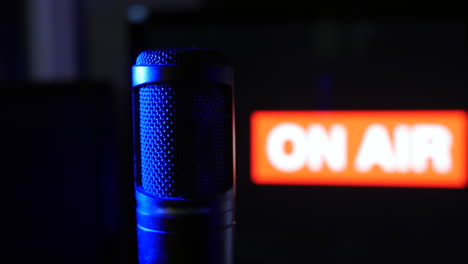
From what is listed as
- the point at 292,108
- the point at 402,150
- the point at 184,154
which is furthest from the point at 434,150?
the point at 184,154

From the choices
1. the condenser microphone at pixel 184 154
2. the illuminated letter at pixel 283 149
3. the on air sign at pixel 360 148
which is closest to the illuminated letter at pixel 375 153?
the on air sign at pixel 360 148

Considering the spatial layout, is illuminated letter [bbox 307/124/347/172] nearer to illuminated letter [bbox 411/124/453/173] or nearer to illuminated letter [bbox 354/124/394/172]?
illuminated letter [bbox 354/124/394/172]

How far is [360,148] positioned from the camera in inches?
53.5

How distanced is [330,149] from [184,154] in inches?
31.1

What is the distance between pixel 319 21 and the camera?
131 centimetres

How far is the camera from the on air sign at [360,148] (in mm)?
1330

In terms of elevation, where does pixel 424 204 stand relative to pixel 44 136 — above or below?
below

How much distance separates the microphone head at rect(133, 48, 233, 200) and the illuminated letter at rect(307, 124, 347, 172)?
0.72 meters

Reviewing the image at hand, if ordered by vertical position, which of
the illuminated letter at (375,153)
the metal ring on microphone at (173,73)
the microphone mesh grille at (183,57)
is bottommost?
the illuminated letter at (375,153)

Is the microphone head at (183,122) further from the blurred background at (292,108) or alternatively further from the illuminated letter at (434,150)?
the illuminated letter at (434,150)

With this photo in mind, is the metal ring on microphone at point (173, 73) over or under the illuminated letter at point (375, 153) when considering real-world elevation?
over

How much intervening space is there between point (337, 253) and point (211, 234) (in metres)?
0.82

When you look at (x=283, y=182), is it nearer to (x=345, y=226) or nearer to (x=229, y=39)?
(x=345, y=226)

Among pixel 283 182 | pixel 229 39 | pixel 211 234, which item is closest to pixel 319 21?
pixel 229 39
